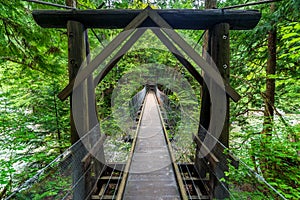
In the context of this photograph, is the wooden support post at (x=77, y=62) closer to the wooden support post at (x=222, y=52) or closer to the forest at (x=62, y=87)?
the forest at (x=62, y=87)

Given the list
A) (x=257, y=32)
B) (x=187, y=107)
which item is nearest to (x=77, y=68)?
(x=257, y=32)

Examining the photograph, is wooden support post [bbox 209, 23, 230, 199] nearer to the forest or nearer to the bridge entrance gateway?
the bridge entrance gateway

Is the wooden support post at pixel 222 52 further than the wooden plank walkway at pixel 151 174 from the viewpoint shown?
No

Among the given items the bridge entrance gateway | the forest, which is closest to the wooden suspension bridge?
the bridge entrance gateway

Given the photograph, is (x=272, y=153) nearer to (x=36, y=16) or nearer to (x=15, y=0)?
(x=36, y=16)

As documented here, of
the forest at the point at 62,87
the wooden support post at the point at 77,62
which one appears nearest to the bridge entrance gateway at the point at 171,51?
the wooden support post at the point at 77,62

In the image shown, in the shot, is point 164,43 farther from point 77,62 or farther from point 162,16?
point 77,62

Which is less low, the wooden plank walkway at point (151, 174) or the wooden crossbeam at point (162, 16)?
the wooden crossbeam at point (162, 16)

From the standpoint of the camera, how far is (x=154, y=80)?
49.9 feet

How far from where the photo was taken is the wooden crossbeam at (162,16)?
189 centimetres

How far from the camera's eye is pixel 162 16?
1.90 metres

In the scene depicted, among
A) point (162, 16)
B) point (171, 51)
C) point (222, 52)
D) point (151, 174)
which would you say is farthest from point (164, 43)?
point (151, 174)

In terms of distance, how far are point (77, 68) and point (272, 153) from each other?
212 centimetres

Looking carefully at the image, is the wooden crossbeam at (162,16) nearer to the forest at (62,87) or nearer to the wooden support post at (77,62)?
the wooden support post at (77,62)
